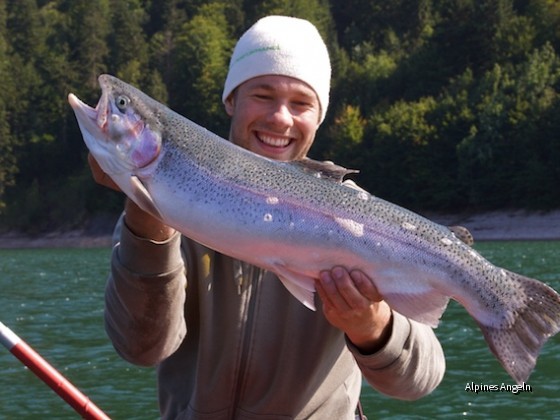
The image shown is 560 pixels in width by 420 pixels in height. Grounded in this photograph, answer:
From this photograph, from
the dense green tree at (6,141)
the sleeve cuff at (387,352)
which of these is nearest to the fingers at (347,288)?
the sleeve cuff at (387,352)

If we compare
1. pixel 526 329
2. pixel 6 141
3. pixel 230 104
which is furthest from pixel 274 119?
pixel 6 141

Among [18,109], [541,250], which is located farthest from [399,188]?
[18,109]

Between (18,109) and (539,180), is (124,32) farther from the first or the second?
(539,180)

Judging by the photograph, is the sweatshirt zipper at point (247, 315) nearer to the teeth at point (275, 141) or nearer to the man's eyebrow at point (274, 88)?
the teeth at point (275, 141)

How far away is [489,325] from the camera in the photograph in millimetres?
3877

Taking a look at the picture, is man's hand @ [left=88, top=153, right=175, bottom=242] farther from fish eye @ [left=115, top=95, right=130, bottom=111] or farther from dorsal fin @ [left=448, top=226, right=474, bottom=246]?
dorsal fin @ [left=448, top=226, right=474, bottom=246]

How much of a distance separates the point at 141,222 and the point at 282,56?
3.49 feet

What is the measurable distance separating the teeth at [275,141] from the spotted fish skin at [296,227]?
45cm

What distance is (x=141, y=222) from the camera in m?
3.90

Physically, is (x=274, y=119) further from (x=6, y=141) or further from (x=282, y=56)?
(x=6, y=141)

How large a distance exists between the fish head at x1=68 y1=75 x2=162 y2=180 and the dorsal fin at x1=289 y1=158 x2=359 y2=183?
57 cm

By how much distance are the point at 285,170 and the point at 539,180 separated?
5627 centimetres

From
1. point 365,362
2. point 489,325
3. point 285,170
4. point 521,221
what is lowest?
point 521,221

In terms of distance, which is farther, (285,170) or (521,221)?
(521,221)
